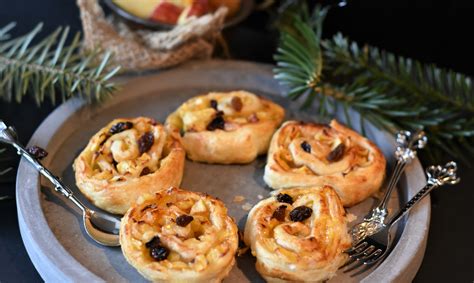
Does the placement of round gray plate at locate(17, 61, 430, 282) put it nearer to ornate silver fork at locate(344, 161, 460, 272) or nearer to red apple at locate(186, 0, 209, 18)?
ornate silver fork at locate(344, 161, 460, 272)

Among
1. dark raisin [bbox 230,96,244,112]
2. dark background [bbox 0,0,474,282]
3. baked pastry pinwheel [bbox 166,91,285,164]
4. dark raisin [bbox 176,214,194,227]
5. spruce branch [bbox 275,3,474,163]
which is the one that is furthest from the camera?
dark background [bbox 0,0,474,282]

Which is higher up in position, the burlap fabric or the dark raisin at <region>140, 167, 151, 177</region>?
the burlap fabric

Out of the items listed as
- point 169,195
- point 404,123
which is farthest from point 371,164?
point 169,195

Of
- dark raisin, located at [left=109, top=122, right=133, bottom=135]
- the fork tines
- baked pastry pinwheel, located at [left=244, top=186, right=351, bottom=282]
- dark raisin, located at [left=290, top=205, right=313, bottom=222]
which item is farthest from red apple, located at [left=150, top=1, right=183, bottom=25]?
the fork tines

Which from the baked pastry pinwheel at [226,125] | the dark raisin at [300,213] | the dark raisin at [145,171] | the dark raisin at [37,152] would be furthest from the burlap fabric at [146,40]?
the dark raisin at [300,213]

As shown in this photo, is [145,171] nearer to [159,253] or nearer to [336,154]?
[159,253]

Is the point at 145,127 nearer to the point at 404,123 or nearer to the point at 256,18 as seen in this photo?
the point at 404,123

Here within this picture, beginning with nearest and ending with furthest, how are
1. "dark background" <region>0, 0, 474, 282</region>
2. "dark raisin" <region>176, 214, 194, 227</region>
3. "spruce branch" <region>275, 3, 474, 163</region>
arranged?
"dark raisin" <region>176, 214, 194, 227</region>, "spruce branch" <region>275, 3, 474, 163</region>, "dark background" <region>0, 0, 474, 282</region>
